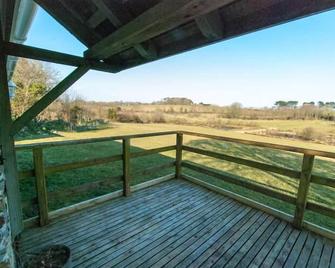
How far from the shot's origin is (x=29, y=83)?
11.8 meters

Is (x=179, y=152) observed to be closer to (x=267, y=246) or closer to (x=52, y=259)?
(x=267, y=246)

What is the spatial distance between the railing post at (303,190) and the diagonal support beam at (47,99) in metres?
2.99

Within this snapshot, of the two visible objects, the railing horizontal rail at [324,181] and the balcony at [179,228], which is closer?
the balcony at [179,228]

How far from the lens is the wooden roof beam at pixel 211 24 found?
4.76 ft

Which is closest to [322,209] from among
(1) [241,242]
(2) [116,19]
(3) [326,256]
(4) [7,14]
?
(3) [326,256]

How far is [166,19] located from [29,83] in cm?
1386

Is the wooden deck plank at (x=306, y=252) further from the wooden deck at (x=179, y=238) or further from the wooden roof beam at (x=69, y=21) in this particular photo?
the wooden roof beam at (x=69, y=21)

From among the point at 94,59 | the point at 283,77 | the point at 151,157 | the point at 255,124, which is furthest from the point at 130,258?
the point at 283,77

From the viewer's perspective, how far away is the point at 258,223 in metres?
2.54

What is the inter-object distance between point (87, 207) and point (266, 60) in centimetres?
1411

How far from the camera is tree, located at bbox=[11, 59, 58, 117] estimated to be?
10.9m

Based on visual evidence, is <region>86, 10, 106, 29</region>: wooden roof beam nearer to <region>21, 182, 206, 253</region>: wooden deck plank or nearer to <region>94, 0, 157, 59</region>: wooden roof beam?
<region>94, 0, 157, 59</region>: wooden roof beam

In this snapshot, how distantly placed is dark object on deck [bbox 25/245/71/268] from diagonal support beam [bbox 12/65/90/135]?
1.20 metres

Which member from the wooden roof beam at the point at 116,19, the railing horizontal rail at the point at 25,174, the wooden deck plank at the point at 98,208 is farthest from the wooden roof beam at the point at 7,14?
the wooden deck plank at the point at 98,208
